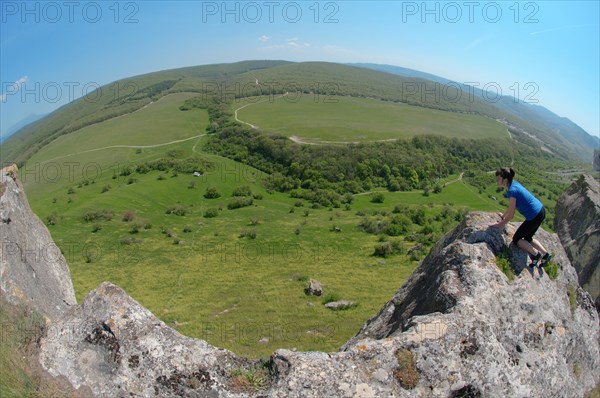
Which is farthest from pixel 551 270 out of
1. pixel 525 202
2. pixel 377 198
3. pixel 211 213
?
pixel 377 198

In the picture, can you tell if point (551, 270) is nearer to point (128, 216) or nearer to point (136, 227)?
point (136, 227)

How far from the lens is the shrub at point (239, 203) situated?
8600 cm

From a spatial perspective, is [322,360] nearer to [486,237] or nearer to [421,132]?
[486,237]

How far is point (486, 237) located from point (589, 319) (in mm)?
3764

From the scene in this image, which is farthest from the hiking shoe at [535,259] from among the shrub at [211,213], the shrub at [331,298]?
the shrub at [211,213]

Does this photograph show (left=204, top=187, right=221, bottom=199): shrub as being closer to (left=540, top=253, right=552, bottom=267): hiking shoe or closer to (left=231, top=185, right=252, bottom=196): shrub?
(left=231, top=185, right=252, bottom=196): shrub

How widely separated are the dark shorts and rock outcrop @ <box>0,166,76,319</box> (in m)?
11.3

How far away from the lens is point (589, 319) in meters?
11.3

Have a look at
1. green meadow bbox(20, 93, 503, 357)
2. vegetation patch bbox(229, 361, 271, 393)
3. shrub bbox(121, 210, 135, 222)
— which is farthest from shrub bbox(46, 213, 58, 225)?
vegetation patch bbox(229, 361, 271, 393)

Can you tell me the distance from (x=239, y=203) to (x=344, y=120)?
75350 millimetres

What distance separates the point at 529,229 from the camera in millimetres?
10469

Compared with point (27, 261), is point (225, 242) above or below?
below

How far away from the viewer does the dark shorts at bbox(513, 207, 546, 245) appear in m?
10.3

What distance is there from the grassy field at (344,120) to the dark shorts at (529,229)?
119m
